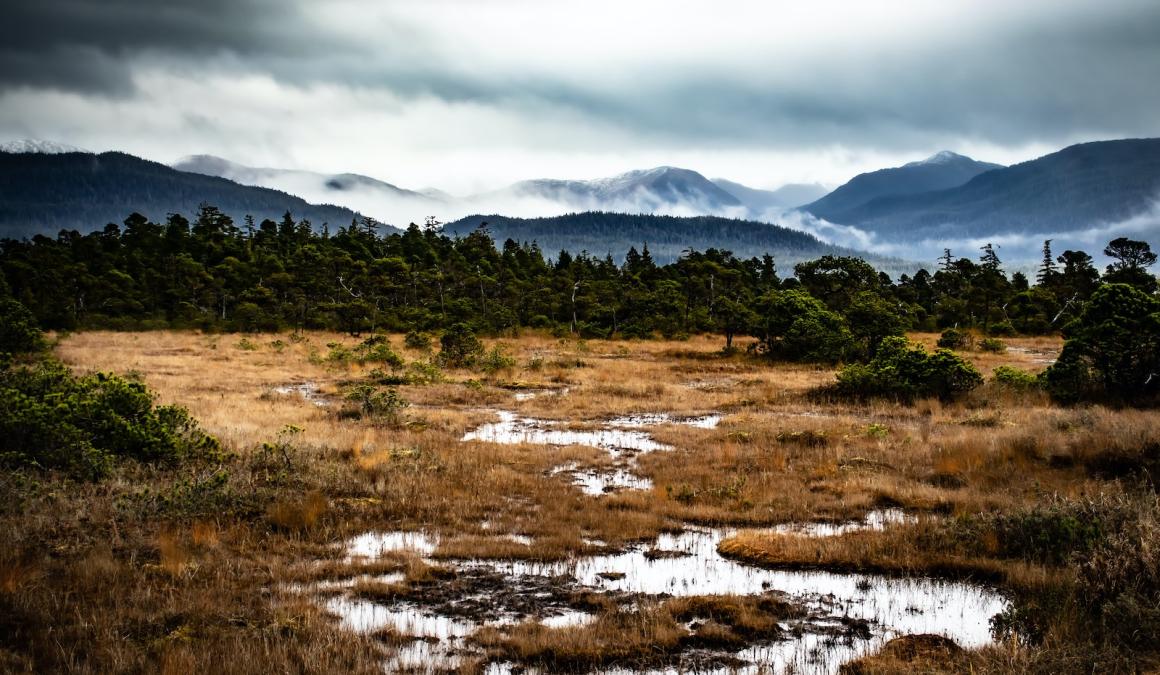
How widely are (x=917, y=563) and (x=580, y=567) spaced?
425cm

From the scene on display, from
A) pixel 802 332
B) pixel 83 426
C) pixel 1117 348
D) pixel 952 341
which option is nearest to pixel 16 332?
pixel 83 426

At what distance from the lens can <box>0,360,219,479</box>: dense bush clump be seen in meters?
11.6

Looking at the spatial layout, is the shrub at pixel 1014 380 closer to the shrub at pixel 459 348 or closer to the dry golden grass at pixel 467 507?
the dry golden grass at pixel 467 507

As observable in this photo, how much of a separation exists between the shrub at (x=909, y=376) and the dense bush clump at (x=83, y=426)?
19.7 meters

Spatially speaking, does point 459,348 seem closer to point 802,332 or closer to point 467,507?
point 802,332

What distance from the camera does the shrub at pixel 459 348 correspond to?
35.2 m

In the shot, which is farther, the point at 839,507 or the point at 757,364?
the point at 757,364

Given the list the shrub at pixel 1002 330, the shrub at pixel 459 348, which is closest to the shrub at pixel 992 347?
the shrub at pixel 1002 330

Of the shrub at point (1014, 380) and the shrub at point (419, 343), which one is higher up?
the shrub at point (1014, 380)

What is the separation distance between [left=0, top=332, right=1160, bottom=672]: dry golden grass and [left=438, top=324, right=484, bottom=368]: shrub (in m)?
10.9

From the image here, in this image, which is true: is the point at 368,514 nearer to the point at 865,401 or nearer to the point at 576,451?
the point at 576,451

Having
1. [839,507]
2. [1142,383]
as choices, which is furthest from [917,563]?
[1142,383]

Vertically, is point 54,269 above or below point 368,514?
above

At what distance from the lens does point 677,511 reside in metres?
11.4
